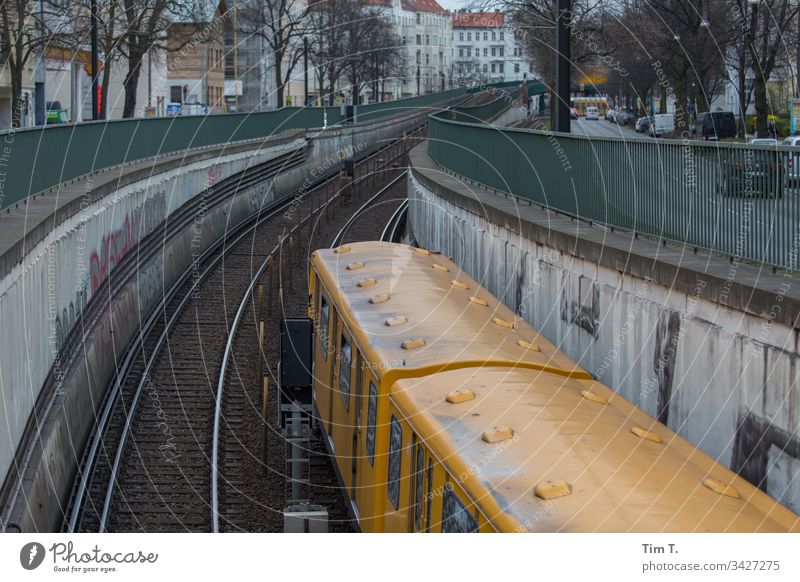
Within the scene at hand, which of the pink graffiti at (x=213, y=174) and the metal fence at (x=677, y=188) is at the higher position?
the metal fence at (x=677, y=188)

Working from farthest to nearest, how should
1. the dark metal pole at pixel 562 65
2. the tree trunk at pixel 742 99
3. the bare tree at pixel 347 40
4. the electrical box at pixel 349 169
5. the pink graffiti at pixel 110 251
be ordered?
1. the bare tree at pixel 347 40
2. the electrical box at pixel 349 169
3. the tree trunk at pixel 742 99
4. the pink graffiti at pixel 110 251
5. the dark metal pole at pixel 562 65

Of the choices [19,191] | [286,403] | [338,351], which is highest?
[19,191]

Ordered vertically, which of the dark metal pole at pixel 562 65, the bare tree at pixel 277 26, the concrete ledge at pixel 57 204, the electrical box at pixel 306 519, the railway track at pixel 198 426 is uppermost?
the bare tree at pixel 277 26

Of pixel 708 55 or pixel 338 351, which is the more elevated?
pixel 708 55

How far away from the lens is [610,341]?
16.4 m

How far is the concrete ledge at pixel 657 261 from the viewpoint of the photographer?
39.7 feet

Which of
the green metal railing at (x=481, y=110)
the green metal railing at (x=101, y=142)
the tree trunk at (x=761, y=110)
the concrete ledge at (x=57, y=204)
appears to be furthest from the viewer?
the green metal railing at (x=481, y=110)

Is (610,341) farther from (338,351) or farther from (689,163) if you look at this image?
(338,351)

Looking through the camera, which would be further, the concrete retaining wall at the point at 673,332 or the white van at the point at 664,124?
the white van at the point at 664,124

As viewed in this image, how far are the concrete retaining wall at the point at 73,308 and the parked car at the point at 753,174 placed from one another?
797cm

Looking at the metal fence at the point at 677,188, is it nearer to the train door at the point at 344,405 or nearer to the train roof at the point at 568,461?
the train roof at the point at 568,461

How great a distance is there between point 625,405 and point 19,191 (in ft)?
41.1

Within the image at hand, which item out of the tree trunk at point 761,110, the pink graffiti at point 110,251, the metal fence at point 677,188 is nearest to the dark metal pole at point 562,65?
the metal fence at point 677,188
